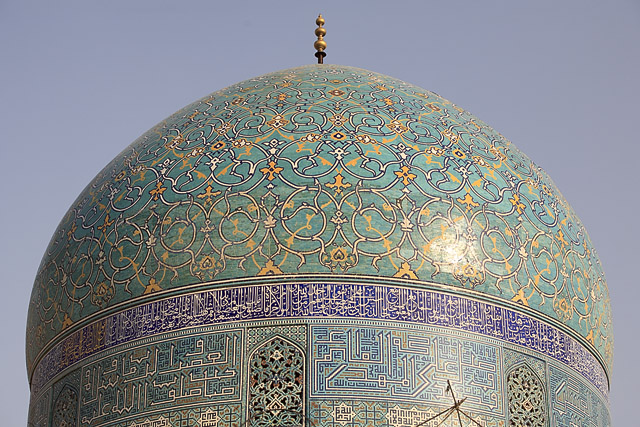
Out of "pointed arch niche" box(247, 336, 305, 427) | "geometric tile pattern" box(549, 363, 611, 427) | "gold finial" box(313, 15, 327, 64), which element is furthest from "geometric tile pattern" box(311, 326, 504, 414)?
"gold finial" box(313, 15, 327, 64)

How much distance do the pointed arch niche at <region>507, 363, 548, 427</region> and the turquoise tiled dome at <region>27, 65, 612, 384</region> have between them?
1.50ft

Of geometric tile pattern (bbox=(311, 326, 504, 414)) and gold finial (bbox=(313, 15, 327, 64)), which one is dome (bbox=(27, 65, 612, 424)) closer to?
geometric tile pattern (bbox=(311, 326, 504, 414))

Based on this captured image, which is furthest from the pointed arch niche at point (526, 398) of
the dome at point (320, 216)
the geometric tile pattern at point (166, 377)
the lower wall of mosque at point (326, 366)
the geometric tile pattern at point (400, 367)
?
the geometric tile pattern at point (166, 377)

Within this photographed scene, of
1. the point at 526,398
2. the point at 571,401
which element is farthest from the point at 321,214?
the point at 571,401

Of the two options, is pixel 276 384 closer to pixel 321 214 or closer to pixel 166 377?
pixel 166 377

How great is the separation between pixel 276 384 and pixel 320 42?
3562mm

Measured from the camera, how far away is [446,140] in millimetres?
10297

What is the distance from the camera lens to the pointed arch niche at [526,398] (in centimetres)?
937

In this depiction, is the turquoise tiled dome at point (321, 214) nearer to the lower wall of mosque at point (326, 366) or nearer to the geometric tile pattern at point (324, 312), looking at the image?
the geometric tile pattern at point (324, 312)

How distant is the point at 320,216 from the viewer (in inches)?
374

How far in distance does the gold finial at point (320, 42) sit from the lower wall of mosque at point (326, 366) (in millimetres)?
2897

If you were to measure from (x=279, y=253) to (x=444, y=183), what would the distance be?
1.30m

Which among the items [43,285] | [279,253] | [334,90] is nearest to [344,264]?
[279,253]

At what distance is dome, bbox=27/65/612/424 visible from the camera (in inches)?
372
